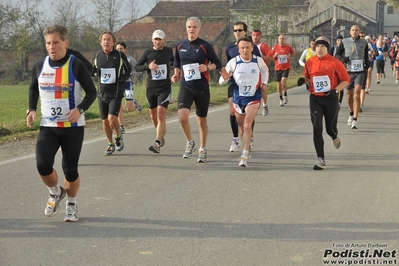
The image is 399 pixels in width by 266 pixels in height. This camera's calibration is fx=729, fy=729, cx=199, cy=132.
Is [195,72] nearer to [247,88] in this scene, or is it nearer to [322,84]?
[247,88]

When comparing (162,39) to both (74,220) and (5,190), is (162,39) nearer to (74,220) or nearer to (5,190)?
(5,190)

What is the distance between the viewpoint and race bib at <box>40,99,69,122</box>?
6.79m

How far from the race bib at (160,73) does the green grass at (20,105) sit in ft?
10.6

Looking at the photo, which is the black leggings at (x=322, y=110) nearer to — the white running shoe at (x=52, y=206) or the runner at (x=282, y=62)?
the white running shoe at (x=52, y=206)

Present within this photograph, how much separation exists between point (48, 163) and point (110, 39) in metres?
4.72

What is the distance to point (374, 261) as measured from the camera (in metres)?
5.52

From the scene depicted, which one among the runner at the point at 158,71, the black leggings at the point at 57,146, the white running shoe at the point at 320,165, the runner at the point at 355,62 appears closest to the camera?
the black leggings at the point at 57,146

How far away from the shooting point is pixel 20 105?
89.5ft

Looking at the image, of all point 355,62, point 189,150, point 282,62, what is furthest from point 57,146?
point 282,62

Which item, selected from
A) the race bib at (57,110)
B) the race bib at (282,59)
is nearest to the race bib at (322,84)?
the race bib at (57,110)

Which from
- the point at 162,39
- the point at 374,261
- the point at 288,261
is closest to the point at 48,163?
the point at 288,261

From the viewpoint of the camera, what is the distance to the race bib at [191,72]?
10.4m

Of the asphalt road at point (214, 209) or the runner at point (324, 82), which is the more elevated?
the runner at point (324, 82)

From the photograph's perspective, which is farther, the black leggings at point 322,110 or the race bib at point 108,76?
the race bib at point 108,76
